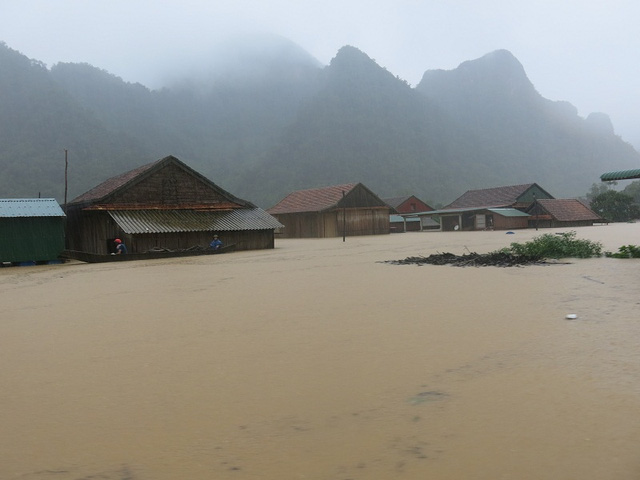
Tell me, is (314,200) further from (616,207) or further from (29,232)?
(616,207)

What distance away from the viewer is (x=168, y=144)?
424ft

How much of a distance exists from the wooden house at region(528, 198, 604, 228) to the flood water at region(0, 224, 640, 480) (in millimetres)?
50879

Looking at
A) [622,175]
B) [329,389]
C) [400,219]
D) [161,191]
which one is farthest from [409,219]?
[329,389]

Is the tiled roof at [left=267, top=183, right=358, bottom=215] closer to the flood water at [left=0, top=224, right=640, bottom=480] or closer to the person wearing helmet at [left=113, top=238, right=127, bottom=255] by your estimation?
the person wearing helmet at [left=113, top=238, right=127, bottom=255]

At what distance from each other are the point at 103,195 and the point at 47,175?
65.1 meters

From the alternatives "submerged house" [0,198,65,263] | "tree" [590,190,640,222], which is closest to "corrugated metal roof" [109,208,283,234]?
"submerged house" [0,198,65,263]

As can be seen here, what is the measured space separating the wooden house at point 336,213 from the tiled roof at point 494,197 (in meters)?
18.6

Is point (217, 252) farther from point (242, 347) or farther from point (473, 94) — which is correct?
point (473, 94)

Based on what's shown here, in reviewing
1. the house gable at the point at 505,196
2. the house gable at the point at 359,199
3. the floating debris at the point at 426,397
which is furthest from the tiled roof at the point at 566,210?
the floating debris at the point at 426,397

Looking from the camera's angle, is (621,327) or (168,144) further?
(168,144)

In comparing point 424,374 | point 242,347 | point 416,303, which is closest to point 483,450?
point 424,374

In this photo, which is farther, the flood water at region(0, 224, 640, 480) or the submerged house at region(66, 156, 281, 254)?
the submerged house at region(66, 156, 281, 254)

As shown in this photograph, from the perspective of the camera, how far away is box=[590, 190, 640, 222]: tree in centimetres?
6712

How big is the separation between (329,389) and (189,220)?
2602 cm
